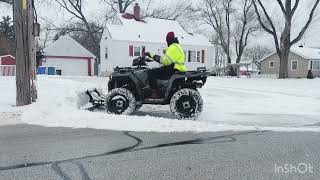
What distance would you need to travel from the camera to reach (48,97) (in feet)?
35.1

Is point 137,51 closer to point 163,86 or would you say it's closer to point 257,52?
point 163,86

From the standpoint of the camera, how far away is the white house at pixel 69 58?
159 feet

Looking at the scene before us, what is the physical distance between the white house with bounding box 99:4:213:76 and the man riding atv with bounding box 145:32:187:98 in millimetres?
31544

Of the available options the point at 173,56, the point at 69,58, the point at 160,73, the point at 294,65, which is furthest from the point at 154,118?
the point at 294,65

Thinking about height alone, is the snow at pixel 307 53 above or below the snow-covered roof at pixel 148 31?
below

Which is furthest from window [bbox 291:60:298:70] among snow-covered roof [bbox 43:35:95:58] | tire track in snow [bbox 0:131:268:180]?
tire track in snow [bbox 0:131:268:180]

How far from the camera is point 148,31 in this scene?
154ft

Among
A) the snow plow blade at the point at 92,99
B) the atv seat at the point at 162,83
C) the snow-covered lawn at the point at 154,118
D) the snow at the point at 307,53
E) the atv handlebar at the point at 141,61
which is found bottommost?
the snow-covered lawn at the point at 154,118

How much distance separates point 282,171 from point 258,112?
19.7 feet

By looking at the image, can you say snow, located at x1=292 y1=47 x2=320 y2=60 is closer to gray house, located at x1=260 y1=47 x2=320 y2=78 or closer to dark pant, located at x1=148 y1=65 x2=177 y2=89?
gray house, located at x1=260 y1=47 x2=320 y2=78

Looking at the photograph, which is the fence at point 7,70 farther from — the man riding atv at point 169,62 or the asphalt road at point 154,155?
the asphalt road at point 154,155

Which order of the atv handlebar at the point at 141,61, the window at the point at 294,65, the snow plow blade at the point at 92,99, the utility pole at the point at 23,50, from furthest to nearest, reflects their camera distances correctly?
1. the window at the point at 294,65
2. the snow plow blade at the point at 92,99
3. the utility pole at the point at 23,50
4. the atv handlebar at the point at 141,61

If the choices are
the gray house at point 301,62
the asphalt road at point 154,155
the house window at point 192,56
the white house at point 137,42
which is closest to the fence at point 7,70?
the white house at point 137,42

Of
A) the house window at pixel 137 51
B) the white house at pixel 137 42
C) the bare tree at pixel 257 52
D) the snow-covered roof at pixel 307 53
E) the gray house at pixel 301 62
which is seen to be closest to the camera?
the white house at pixel 137 42
